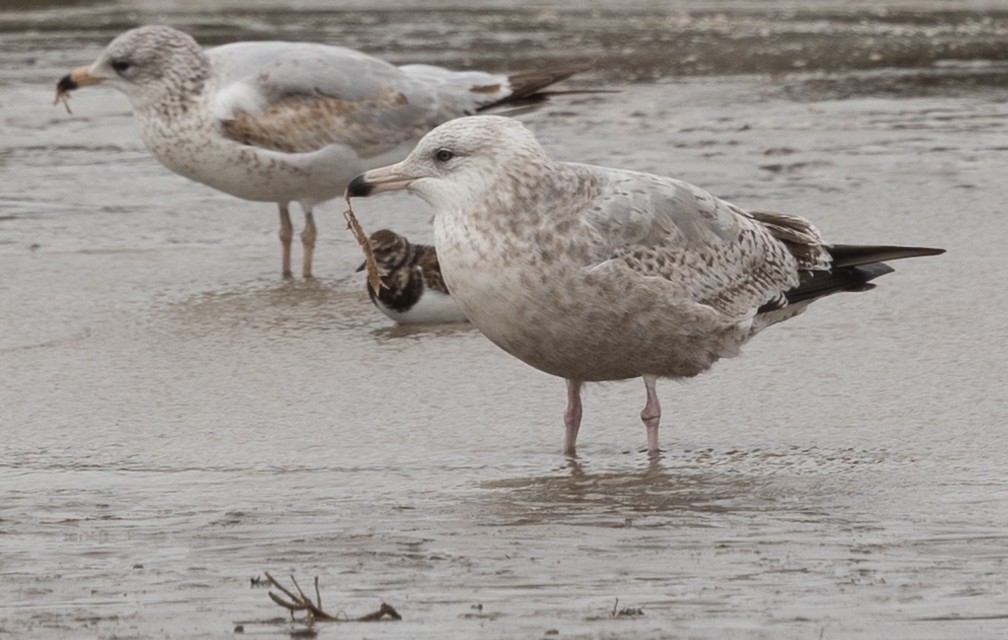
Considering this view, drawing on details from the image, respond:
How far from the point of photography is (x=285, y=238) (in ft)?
29.9

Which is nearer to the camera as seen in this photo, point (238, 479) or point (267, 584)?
point (267, 584)

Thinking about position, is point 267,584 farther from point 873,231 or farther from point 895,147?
point 895,147

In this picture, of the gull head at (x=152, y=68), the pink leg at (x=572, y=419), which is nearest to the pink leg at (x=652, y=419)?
the pink leg at (x=572, y=419)

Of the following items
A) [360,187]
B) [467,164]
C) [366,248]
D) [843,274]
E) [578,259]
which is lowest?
[366,248]

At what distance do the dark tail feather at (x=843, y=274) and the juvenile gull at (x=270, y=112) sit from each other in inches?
123

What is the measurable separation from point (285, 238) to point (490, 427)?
10.0 feet

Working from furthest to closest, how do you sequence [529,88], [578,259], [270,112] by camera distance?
[529,88]
[270,112]
[578,259]

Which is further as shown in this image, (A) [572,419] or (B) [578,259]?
(A) [572,419]

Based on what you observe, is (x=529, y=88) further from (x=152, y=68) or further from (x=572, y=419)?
(x=572, y=419)

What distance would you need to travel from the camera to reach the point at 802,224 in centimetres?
688

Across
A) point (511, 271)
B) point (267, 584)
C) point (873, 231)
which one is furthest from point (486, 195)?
point (873, 231)

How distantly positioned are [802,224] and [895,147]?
14.7ft

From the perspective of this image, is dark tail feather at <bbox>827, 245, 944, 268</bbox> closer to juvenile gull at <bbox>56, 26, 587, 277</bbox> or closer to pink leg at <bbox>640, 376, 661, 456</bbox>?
pink leg at <bbox>640, 376, 661, 456</bbox>

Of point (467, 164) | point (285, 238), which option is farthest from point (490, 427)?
point (285, 238)
